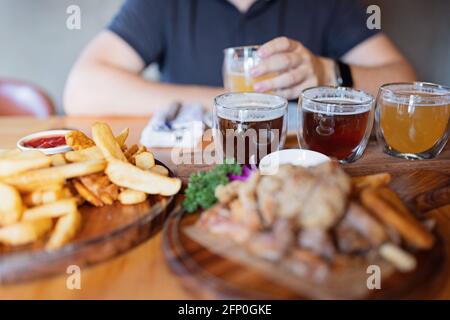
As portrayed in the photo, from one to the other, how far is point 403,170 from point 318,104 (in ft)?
1.10

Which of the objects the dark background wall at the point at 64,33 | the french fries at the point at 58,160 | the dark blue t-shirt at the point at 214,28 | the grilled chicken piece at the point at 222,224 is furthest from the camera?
the dark background wall at the point at 64,33

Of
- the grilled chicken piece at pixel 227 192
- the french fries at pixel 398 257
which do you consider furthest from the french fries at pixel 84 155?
the french fries at pixel 398 257

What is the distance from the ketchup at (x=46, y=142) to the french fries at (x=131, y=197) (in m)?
0.44

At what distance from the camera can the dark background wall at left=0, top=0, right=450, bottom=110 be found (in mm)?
3400

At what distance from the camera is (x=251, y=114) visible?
4.30 feet

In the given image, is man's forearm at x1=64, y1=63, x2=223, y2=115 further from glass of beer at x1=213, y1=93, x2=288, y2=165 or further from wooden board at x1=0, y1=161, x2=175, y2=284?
wooden board at x1=0, y1=161, x2=175, y2=284

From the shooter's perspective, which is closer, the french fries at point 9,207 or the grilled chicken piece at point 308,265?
the grilled chicken piece at point 308,265

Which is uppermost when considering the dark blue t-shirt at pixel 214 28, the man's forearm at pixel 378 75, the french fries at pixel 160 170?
the dark blue t-shirt at pixel 214 28

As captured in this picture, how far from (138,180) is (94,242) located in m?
0.22

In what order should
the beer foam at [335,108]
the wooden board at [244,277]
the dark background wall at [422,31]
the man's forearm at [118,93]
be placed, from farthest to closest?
the dark background wall at [422,31] → the man's forearm at [118,93] → the beer foam at [335,108] → the wooden board at [244,277]

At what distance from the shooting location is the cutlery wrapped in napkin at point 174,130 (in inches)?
62.2

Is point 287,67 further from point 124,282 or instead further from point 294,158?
point 124,282

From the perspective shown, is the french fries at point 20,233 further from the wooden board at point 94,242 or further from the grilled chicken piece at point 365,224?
the grilled chicken piece at point 365,224

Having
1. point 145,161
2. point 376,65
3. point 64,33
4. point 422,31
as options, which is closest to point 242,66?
point 145,161
